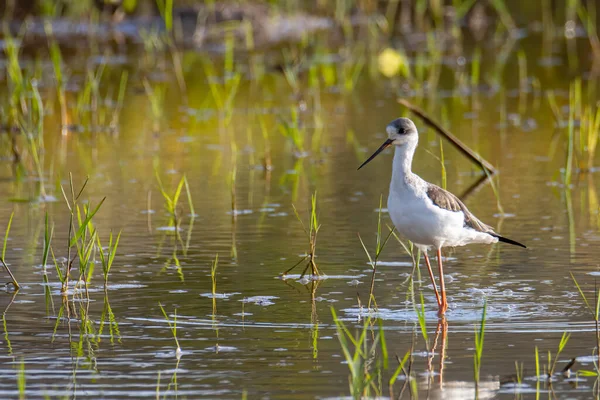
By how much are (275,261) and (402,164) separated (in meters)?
1.16

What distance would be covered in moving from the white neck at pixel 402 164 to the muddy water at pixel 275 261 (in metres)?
0.60

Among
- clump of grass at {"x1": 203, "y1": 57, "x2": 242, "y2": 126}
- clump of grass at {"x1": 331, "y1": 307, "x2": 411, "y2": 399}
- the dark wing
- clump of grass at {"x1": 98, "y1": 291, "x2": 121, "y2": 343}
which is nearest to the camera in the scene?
clump of grass at {"x1": 331, "y1": 307, "x2": 411, "y2": 399}

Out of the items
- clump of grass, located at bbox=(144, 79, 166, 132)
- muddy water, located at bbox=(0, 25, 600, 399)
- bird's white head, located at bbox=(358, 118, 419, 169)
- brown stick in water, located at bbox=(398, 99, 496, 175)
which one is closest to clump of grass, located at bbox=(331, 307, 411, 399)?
muddy water, located at bbox=(0, 25, 600, 399)

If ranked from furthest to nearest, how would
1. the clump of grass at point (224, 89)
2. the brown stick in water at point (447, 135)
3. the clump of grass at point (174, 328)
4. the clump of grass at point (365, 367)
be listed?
the clump of grass at point (224, 89) < the brown stick in water at point (447, 135) < the clump of grass at point (174, 328) < the clump of grass at point (365, 367)

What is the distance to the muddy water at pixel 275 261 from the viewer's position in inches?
186

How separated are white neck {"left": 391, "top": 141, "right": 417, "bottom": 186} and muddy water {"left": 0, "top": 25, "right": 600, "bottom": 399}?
0.60 metres

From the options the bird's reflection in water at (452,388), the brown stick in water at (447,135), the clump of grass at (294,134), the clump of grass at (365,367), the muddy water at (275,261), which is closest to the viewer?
the clump of grass at (365,367)

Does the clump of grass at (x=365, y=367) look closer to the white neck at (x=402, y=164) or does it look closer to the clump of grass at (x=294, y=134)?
the white neck at (x=402, y=164)

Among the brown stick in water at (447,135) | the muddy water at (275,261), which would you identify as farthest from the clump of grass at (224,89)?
the brown stick in water at (447,135)

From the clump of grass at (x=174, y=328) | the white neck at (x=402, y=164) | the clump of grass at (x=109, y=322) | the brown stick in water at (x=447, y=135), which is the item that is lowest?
the clump of grass at (x=109, y=322)

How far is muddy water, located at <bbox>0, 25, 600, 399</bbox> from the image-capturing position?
4.72 meters

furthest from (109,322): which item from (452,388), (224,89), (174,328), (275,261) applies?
(224,89)

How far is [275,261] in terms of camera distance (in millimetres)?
6762

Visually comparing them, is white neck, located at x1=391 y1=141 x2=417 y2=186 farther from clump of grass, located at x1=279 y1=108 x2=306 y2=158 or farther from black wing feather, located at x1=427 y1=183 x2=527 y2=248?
A: clump of grass, located at x1=279 y1=108 x2=306 y2=158
